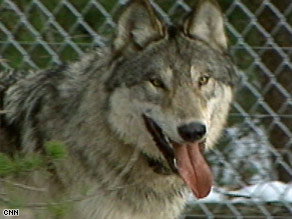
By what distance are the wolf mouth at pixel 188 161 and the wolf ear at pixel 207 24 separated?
438 mm

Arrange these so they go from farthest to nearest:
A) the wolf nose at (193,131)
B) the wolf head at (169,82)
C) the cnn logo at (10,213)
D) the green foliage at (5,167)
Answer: the wolf head at (169,82)
the wolf nose at (193,131)
the cnn logo at (10,213)
the green foliage at (5,167)

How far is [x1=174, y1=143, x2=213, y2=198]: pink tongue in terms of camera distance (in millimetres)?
4273

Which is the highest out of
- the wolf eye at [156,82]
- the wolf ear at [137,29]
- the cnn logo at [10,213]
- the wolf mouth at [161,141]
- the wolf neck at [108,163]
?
the wolf ear at [137,29]

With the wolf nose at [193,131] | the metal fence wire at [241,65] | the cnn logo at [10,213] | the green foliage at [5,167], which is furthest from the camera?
the metal fence wire at [241,65]

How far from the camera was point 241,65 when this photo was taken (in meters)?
5.39

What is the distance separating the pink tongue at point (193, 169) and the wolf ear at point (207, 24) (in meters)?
0.50

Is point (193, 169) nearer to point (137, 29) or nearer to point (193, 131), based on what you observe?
point (193, 131)

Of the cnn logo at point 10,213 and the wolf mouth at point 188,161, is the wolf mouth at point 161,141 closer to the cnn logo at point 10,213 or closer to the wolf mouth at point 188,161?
the wolf mouth at point 188,161

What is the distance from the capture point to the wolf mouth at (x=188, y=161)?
4273mm

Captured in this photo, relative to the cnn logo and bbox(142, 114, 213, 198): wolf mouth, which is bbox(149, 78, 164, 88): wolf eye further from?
the cnn logo

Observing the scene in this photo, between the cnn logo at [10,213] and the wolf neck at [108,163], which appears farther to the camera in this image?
the wolf neck at [108,163]

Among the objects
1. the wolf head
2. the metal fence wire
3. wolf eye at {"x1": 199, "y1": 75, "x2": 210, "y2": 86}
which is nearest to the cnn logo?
the wolf head

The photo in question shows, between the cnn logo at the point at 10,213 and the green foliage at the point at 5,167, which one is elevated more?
the green foliage at the point at 5,167

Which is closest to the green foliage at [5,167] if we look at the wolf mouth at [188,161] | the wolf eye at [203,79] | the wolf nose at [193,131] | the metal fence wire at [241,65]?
the wolf nose at [193,131]
